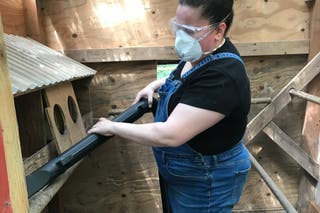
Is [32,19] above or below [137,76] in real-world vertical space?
above

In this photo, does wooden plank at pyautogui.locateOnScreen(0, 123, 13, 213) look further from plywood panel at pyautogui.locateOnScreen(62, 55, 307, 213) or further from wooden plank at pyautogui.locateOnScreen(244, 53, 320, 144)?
wooden plank at pyautogui.locateOnScreen(244, 53, 320, 144)

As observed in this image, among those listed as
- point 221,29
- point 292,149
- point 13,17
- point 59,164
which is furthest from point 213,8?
point 292,149

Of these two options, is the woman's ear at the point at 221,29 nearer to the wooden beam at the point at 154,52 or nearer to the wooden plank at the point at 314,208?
the wooden beam at the point at 154,52

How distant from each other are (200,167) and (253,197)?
1256 millimetres

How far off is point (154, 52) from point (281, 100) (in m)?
0.76

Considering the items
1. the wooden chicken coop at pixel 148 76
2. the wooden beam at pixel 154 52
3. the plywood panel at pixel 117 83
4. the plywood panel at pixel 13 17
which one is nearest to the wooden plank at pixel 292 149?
the wooden chicken coop at pixel 148 76

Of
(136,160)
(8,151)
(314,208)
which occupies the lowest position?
(314,208)

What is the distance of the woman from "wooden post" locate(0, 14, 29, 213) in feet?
1.60

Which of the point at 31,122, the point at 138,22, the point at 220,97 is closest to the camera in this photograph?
the point at 220,97

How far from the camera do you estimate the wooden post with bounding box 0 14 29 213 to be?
1.70 ft

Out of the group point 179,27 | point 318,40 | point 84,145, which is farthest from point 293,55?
point 84,145

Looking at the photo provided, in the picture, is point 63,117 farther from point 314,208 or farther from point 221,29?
point 314,208

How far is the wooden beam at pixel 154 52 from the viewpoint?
1.92 m

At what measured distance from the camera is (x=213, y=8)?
100cm
